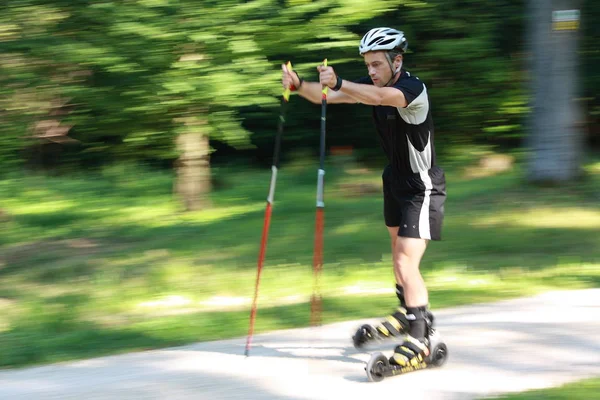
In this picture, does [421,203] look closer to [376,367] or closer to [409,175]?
[409,175]

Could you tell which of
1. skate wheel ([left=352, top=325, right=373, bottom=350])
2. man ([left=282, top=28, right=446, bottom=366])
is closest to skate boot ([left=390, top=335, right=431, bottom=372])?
man ([left=282, top=28, right=446, bottom=366])

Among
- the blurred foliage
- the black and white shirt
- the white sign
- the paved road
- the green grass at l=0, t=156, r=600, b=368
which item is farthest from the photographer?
the white sign

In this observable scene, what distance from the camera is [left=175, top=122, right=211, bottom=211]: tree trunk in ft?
42.5

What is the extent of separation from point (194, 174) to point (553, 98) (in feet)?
16.9

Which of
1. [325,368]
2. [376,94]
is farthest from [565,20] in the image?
[325,368]

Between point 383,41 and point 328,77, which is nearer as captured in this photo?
point 328,77

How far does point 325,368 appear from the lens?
571cm

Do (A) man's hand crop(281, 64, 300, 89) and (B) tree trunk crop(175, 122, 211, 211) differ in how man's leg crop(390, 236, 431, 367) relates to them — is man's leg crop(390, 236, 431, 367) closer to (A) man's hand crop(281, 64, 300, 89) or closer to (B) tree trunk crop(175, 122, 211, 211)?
(A) man's hand crop(281, 64, 300, 89)

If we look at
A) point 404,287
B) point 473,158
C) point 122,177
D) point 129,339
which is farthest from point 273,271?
point 473,158

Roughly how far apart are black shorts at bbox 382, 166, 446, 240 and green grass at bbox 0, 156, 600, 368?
1.74m

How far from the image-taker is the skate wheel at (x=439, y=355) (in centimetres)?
565

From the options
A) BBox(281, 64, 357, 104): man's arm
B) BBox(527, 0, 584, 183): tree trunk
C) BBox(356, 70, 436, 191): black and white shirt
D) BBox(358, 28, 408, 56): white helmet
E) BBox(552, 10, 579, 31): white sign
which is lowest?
BBox(527, 0, 584, 183): tree trunk

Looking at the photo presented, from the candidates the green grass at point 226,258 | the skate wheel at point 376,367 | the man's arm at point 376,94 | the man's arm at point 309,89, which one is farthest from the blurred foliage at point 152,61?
the skate wheel at point 376,367

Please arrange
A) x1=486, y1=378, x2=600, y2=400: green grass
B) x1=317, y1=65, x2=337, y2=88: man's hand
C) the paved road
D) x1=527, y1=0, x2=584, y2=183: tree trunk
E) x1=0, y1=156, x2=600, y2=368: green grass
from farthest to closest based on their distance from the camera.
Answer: x1=527, y1=0, x2=584, y2=183: tree trunk, x1=0, y1=156, x2=600, y2=368: green grass, x1=317, y1=65, x2=337, y2=88: man's hand, the paved road, x1=486, y1=378, x2=600, y2=400: green grass
